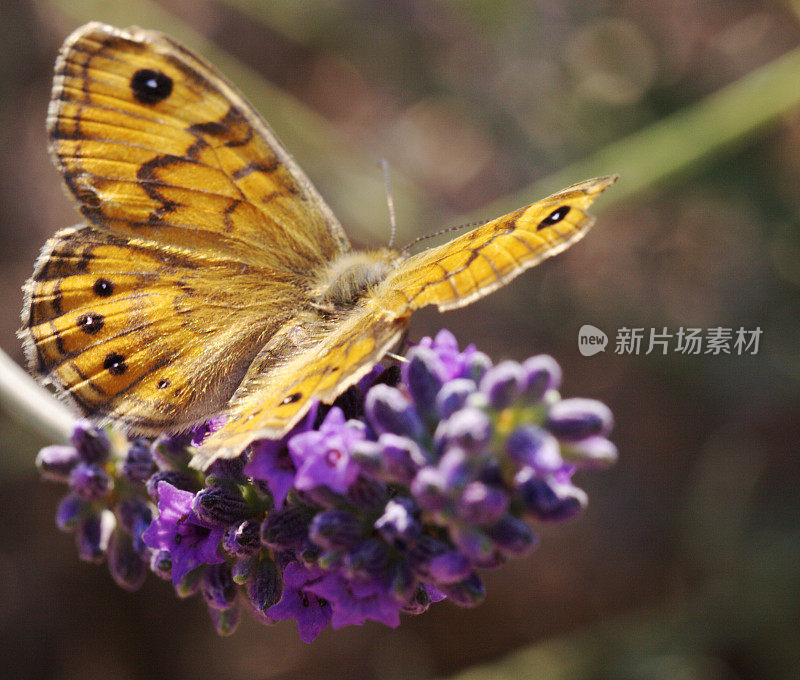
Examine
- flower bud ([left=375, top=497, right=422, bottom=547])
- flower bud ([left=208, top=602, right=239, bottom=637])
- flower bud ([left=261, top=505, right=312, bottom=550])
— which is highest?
flower bud ([left=375, top=497, right=422, bottom=547])

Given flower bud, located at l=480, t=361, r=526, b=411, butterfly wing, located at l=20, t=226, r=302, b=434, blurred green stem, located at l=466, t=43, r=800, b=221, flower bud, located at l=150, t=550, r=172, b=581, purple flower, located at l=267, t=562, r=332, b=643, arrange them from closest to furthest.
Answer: flower bud, located at l=480, t=361, r=526, b=411, purple flower, located at l=267, t=562, r=332, b=643, flower bud, located at l=150, t=550, r=172, b=581, butterfly wing, located at l=20, t=226, r=302, b=434, blurred green stem, located at l=466, t=43, r=800, b=221

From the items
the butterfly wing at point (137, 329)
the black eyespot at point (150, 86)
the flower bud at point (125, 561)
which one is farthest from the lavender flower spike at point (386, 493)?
the black eyespot at point (150, 86)

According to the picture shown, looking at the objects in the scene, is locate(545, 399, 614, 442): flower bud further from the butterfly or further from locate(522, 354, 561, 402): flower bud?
the butterfly

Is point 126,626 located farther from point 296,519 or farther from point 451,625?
point 296,519

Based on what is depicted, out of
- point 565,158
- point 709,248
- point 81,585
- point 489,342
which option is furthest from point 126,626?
Answer: point 709,248

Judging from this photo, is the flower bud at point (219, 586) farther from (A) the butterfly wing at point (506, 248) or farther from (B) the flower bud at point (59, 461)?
(A) the butterfly wing at point (506, 248)

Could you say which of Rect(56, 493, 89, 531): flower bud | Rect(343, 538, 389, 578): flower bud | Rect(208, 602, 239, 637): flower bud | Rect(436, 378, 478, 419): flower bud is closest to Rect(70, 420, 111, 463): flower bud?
Rect(56, 493, 89, 531): flower bud

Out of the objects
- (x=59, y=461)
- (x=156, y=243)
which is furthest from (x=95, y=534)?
(x=156, y=243)
